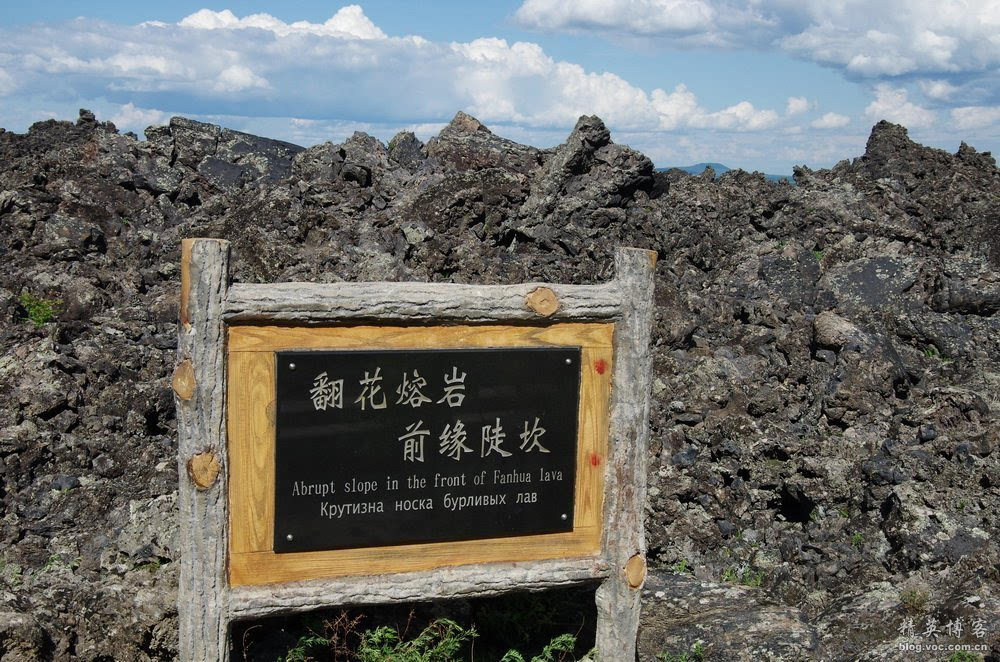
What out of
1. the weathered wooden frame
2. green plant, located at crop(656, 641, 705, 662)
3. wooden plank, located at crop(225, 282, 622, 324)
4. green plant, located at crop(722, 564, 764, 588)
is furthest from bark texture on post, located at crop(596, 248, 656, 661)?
green plant, located at crop(722, 564, 764, 588)

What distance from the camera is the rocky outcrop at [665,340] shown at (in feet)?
19.7

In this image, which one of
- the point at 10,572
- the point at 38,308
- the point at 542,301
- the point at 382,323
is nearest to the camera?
the point at 382,323

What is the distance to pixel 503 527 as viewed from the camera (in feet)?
15.1

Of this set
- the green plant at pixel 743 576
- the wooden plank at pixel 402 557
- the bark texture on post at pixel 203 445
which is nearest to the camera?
the bark texture on post at pixel 203 445

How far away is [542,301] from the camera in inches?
179

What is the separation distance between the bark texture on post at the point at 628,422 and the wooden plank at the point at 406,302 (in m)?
0.11

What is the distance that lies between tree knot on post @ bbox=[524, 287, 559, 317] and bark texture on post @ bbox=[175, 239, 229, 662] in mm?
1415

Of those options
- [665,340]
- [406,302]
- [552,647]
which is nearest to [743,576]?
[552,647]

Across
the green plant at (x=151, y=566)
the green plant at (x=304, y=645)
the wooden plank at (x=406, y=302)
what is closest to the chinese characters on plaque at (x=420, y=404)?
the wooden plank at (x=406, y=302)

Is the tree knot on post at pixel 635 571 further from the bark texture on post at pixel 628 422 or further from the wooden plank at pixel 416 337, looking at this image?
the wooden plank at pixel 416 337

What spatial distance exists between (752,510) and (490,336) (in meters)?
3.74

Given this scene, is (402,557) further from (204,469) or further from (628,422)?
(628,422)

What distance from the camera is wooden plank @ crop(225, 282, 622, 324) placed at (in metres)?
4.21

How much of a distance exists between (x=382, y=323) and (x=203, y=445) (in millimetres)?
966
